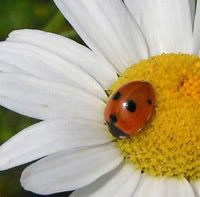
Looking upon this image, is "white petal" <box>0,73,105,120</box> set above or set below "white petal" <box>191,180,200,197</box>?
above

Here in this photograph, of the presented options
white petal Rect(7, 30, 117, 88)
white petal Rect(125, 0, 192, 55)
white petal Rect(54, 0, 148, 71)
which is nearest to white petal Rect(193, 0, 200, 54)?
white petal Rect(125, 0, 192, 55)

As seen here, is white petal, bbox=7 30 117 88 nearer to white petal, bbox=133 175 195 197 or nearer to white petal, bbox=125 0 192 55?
white petal, bbox=125 0 192 55

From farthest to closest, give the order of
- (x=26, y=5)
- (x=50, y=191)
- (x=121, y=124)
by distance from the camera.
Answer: (x=26, y=5)
(x=121, y=124)
(x=50, y=191)

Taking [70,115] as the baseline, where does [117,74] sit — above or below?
below

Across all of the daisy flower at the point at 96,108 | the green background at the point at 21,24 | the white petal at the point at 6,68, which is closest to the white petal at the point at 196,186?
the daisy flower at the point at 96,108

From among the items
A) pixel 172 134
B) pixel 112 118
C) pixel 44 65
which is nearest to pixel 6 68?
pixel 44 65

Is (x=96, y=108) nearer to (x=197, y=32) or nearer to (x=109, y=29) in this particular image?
(x=109, y=29)

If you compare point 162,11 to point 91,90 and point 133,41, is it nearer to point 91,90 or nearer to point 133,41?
point 133,41

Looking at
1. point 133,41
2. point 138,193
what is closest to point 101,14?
point 133,41
